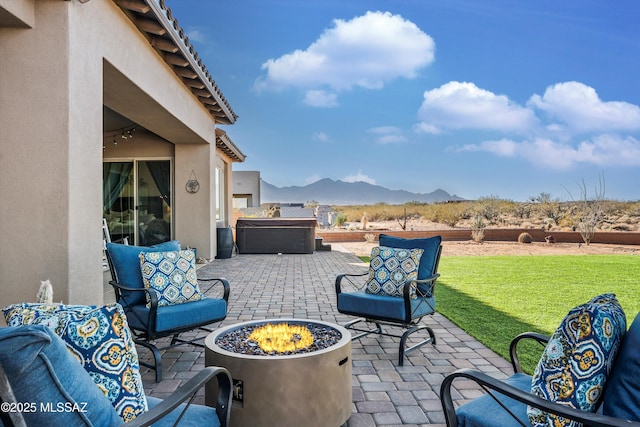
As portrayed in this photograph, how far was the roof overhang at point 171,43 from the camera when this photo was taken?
14.6ft

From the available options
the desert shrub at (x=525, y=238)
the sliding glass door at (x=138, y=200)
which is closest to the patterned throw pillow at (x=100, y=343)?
the sliding glass door at (x=138, y=200)

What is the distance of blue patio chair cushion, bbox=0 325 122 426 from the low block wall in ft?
45.7

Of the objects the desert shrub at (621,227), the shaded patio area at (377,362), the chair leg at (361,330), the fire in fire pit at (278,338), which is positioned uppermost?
the desert shrub at (621,227)

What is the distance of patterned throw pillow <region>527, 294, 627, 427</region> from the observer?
4.49ft

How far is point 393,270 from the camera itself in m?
3.83

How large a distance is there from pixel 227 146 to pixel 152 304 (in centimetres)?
844

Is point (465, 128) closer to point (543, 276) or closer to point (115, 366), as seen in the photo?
point (543, 276)

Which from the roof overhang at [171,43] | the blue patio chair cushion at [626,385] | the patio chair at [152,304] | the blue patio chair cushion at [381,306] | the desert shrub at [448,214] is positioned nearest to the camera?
the blue patio chair cushion at [626,385]

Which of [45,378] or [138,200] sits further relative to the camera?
[138,200]

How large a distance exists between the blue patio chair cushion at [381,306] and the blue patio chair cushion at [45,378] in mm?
2639

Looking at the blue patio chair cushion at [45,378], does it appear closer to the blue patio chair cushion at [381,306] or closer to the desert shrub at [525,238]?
the blue patio chair cushion at [381,306]

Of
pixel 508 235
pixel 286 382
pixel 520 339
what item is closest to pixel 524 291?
pixel 520 339

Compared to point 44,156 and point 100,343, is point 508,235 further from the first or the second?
point 100,343

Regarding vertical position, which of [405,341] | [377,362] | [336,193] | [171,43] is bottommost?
[377,362]
